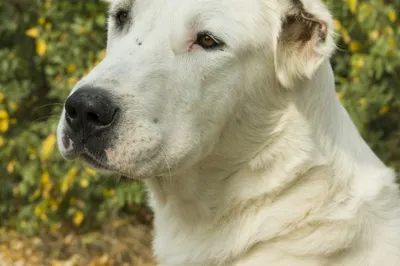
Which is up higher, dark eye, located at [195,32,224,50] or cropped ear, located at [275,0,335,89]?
cropped ear, located at [275,0,335,89]

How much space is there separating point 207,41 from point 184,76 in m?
0.18

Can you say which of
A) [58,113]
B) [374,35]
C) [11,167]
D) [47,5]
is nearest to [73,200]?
[11,167]

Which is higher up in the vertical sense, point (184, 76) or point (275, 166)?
point (184, 76)

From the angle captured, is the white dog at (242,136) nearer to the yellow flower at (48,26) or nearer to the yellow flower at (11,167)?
the yellow flower at (48,26)

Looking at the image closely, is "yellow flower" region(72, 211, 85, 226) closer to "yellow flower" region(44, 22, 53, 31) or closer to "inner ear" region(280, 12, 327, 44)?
"yellow flower" region(44, 22, 53, 31)

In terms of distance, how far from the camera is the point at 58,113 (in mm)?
5309

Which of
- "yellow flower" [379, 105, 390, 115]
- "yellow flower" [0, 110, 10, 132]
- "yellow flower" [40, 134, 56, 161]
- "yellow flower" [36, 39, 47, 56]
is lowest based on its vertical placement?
"yellow flower" [0, 110, 10, 132]

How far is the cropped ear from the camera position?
273 centimetres

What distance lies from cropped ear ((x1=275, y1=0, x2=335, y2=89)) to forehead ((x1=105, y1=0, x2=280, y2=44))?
2.7 inches

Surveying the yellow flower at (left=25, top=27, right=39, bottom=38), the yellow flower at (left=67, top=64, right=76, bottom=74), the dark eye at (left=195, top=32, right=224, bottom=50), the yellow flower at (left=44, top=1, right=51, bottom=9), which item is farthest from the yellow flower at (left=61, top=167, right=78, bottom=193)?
the dark eye at (left=195, top=32, right=224, bottom=50)

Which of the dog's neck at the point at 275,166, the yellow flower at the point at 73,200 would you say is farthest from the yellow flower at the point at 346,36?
the yellow flower at the point at 73,200

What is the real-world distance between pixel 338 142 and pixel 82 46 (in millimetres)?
2944

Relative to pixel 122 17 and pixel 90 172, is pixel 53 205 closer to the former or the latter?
pixel 90 172

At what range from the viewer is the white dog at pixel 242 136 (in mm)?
2635
